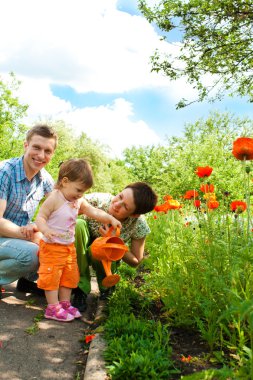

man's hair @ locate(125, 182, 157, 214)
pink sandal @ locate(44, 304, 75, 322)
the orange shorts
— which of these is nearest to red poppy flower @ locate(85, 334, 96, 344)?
pink sandal @ locate(44, 304, 75, 322)

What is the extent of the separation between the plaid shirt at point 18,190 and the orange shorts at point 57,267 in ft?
1.43

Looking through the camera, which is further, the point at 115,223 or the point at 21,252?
the point at 21,252

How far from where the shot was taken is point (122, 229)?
11.3 ft

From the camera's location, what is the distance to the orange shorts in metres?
2.99

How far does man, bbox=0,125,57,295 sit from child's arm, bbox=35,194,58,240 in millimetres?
216

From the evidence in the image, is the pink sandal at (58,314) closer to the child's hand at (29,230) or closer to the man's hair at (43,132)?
the child's hand at (29,230)

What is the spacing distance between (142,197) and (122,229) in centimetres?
→ 46

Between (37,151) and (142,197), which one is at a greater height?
(37,151)

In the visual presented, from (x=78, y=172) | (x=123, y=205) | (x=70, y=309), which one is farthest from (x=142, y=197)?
(x=70, y=309)

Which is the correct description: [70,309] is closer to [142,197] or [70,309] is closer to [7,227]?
[7,227]

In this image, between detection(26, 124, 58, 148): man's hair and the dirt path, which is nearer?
the dirt path

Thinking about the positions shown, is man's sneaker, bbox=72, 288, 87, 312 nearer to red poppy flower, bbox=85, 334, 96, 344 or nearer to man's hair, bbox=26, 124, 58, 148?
red poppy flower, bbox=85, 334, 96, 344

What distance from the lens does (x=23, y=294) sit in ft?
11.8

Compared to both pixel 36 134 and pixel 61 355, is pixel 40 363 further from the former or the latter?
pixel 36 134
